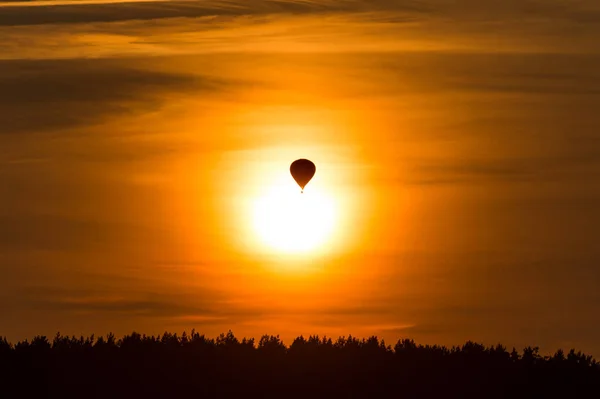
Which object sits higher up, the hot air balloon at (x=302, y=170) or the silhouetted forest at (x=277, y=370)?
the hot air balloon at (x=302, y=170)

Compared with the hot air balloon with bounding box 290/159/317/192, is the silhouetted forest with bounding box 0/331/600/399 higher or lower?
lower

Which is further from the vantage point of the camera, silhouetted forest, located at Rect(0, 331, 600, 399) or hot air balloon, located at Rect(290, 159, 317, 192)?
hot air balloon, located at Rect(290, 159, 317, 192)

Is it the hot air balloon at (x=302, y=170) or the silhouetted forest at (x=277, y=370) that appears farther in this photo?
the hot air balloon at (x=302, y=170)

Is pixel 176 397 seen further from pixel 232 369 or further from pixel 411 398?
pixel 411 398

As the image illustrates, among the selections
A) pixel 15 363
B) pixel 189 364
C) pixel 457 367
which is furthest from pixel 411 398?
pixel 15 363
